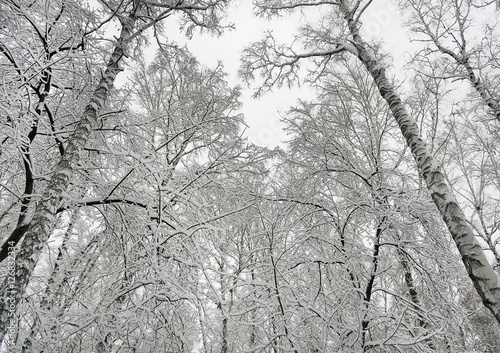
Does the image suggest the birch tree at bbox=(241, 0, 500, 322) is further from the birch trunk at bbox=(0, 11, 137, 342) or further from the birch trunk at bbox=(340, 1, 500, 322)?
the birch trunk at bbox=(0, 11, 137, 342)

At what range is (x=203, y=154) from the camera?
5.82 m

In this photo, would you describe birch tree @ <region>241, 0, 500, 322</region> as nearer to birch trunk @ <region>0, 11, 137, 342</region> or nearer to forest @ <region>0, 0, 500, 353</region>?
forest @ <region>0, 0, 500, 353</region>

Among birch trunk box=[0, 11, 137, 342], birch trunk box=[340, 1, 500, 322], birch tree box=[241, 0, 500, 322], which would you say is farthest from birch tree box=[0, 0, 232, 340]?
birch trunk box=[340, 1, 500, 322]

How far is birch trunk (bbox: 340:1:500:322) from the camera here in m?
2.58

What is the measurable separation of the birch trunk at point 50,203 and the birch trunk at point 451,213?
398 cm

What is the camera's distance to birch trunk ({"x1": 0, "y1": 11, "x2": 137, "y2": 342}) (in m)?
2.20

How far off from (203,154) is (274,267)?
11.7 ft

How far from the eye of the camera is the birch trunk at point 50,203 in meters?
2.20

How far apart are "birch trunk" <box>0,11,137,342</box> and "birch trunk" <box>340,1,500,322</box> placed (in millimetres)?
3985

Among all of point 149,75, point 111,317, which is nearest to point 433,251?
point 111,317

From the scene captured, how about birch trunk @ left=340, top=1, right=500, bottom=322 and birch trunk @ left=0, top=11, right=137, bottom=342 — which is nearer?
birch trunk @ left=0, top=11, right=137, bottom=342

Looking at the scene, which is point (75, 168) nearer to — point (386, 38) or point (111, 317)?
point (111, 317)

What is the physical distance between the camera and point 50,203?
2.63 m

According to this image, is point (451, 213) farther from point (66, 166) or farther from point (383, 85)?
point (66, 166)
